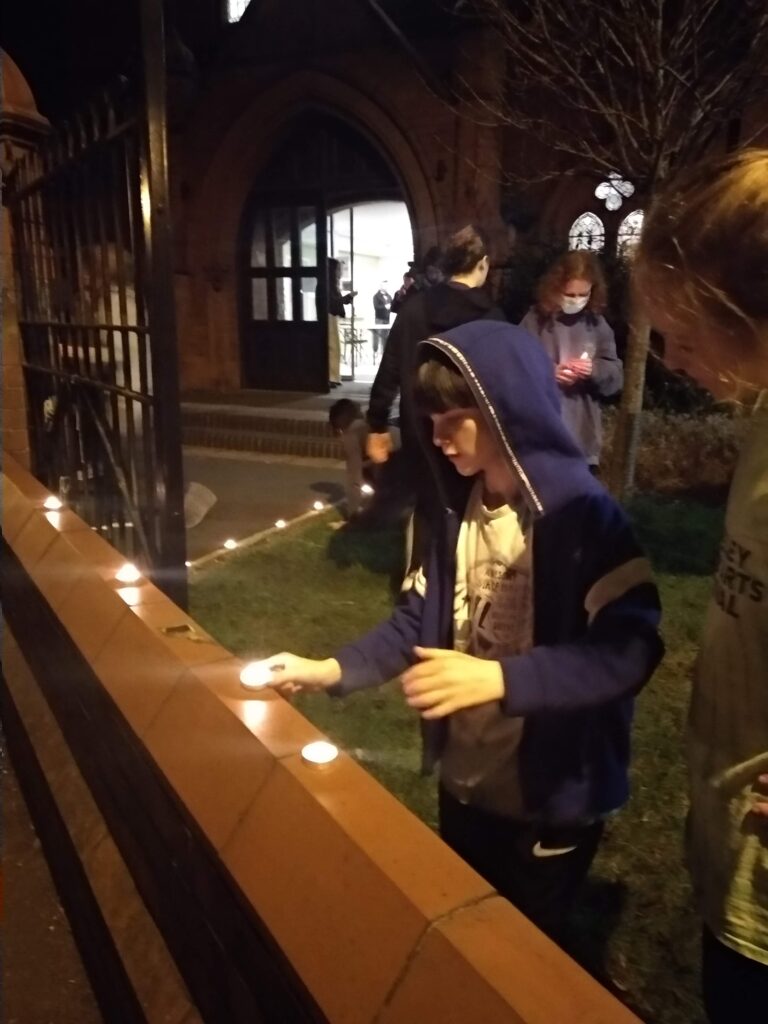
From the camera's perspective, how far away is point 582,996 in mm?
998

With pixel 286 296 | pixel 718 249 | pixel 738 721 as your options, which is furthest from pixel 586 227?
pixel 738 721

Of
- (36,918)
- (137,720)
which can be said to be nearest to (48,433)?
(36,918)

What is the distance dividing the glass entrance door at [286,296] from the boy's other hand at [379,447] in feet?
29.4

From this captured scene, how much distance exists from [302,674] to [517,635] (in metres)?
0.44

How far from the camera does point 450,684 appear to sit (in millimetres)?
1339

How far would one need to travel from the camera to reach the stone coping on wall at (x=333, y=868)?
1.04m

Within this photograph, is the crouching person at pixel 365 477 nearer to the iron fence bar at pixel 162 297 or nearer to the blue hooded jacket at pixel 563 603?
the iron fence bar at pixel 162 297

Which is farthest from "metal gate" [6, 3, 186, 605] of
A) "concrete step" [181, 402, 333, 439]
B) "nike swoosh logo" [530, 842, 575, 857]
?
"concrete step" [181, 402, 333, 439]

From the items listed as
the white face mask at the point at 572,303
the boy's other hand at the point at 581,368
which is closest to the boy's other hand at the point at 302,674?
the boy's other hand at the point at 581,368

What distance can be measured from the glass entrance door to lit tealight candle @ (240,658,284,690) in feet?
38.1

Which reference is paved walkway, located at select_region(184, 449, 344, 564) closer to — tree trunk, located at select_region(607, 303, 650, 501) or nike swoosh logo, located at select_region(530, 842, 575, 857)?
tree trunk, located at select_region(607, 303, 650, 501)

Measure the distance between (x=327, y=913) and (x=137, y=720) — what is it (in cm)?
82

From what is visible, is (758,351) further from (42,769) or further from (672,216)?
(42,769)

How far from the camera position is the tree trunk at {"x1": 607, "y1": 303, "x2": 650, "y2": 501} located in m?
5.76
